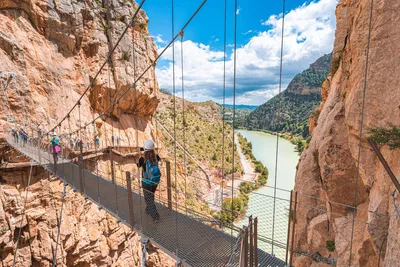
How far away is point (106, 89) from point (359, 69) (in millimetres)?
9533

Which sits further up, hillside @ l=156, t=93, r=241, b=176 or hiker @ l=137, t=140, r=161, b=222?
hiker @ l=137, t=140, r=161, b=222

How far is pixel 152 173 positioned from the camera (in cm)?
238

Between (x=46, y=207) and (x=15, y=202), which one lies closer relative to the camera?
(x=15, y=202)

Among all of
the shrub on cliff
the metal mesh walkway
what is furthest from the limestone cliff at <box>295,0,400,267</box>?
the metal mesh walkway

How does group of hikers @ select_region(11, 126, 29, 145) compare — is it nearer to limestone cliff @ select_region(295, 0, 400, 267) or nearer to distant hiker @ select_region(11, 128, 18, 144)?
distant hiker @ select_region(11, 128, 18, 144)

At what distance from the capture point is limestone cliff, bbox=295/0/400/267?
2.39 meters

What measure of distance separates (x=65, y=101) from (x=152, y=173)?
7.67 m

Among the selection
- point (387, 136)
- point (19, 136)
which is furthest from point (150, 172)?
point (19, 136)

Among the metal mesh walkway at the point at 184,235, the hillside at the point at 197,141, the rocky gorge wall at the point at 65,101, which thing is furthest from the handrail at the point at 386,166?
the hillside at the point at 197,141

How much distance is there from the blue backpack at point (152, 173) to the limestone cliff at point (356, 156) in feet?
6.27

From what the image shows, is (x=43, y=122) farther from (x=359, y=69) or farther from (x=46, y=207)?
(x=359, y=69)

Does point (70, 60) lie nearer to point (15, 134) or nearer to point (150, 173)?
point (15, 134)

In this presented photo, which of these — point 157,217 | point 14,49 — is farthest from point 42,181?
point 157,217

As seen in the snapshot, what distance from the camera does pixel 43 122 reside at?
7238 mm
